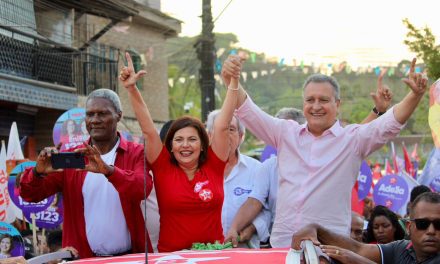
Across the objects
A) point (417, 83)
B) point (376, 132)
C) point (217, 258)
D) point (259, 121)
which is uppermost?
point (417, 83)

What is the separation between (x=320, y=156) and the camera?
491cm

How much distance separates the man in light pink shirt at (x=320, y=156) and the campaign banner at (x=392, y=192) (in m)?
8.08

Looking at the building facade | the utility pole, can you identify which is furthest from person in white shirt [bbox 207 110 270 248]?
the utility pole

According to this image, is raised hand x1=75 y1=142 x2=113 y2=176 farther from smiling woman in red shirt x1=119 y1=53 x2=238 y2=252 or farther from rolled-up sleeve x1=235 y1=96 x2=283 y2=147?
rolled-up sleeve x1=235 y1=96 x2=283 y2=147

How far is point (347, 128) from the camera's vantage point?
4984 millimetres

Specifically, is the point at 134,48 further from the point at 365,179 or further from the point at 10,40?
the point at 365,179

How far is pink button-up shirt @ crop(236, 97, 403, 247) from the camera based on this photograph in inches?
189

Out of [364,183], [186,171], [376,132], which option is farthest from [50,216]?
[364,183]

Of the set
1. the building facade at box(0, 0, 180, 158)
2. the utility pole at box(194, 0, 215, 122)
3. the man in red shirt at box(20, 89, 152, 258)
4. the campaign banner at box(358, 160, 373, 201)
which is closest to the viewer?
the man in red shirt at box(20, 89, 152, 258)

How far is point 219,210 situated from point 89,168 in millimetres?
838

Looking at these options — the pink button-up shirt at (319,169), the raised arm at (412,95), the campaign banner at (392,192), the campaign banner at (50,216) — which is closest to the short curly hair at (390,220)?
the pink button-up shirt at (319,169)

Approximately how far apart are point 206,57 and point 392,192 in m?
5.95

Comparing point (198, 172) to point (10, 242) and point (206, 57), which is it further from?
point (206, 57)

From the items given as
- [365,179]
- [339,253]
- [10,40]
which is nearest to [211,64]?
[10,40]
